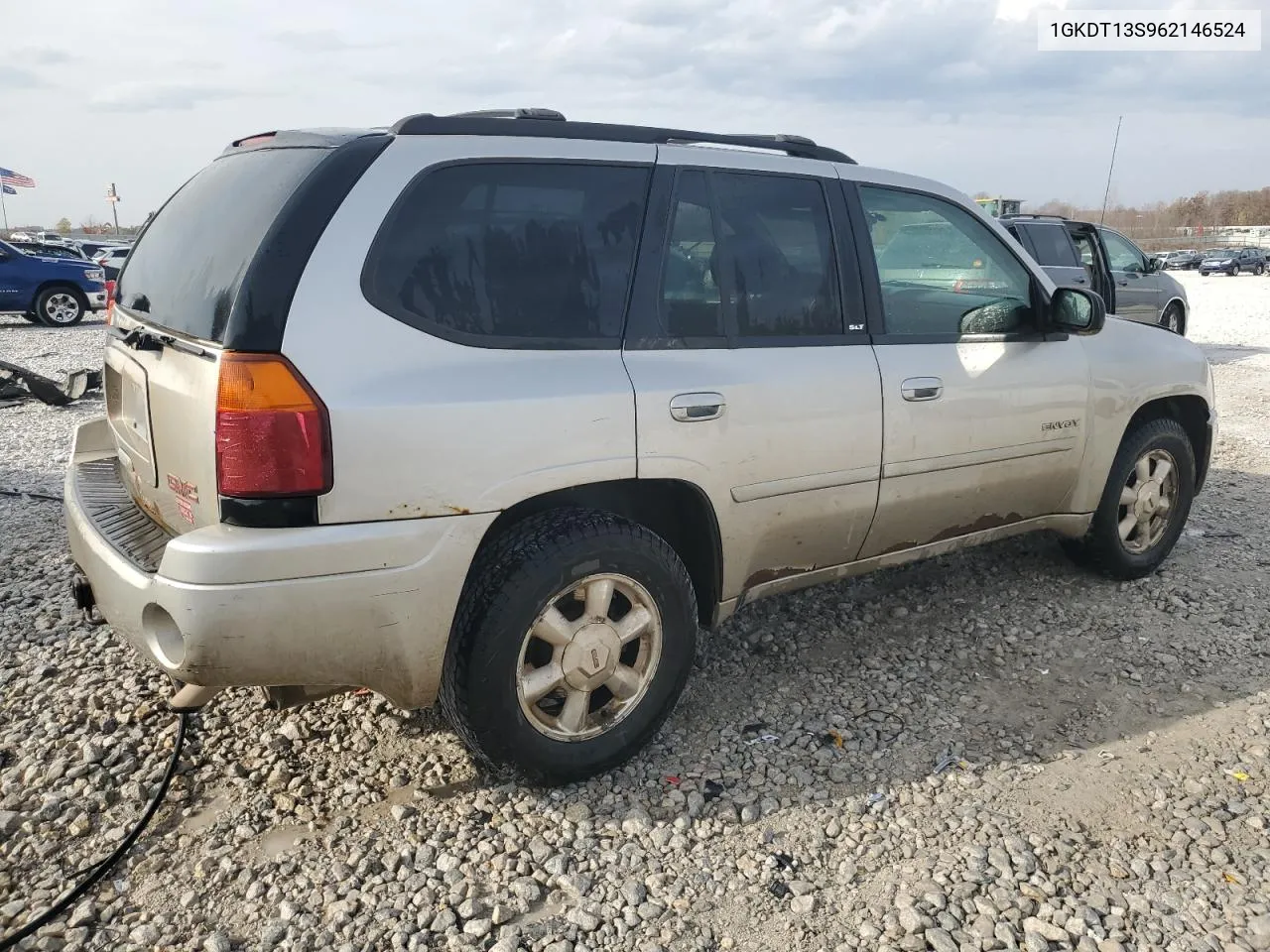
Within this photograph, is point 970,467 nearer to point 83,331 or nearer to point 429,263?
point 429,263

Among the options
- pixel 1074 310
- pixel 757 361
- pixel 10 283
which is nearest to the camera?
pixel 757 361

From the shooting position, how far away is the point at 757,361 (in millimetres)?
3080

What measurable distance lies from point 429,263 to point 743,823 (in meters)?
1.79

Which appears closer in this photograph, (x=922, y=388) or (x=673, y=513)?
(x=673, y=513)

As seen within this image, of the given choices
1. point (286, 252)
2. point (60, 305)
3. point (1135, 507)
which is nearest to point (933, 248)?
point (1135, 507)

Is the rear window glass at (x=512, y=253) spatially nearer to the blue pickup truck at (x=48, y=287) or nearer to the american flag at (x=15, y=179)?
the blue pickup truck at (x=48, y=287)

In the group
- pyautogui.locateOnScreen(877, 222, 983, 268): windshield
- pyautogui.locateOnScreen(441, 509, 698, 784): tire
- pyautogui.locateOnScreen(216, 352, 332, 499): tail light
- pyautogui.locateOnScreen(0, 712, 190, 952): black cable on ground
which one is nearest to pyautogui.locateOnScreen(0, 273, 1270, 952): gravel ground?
pyautogui.locateOnScreen(0, 712, 190, 952): black cable on ground

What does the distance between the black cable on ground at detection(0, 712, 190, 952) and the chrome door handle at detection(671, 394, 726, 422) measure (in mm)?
1845

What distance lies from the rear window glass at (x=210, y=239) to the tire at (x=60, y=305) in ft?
50.4

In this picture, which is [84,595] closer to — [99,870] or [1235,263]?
[99,870]

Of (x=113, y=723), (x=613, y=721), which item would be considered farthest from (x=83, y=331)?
(x=613, y=721)

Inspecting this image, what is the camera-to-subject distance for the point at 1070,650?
391 cm

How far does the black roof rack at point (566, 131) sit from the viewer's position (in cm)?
269

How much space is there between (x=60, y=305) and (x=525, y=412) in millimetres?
16880
